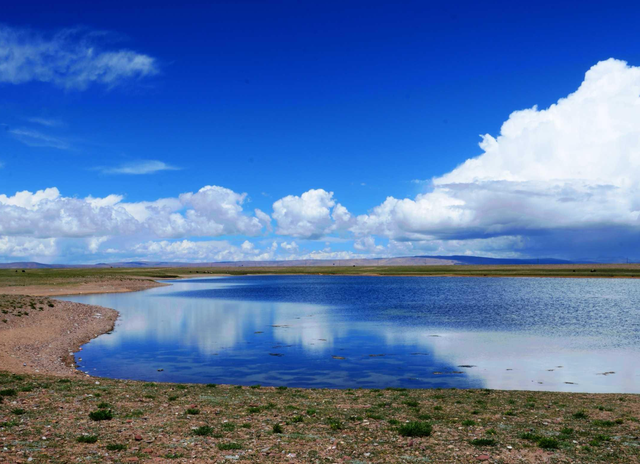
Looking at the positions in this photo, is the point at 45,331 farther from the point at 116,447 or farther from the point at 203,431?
the point at 116,447

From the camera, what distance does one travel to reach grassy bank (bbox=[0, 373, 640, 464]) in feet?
50.4

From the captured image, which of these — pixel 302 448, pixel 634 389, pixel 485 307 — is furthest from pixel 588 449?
pixel 485 307

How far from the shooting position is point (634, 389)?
30.1 metres

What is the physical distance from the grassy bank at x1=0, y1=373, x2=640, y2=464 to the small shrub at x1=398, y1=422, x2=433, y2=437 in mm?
40

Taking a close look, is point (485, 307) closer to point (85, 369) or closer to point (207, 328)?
point (207, 328)

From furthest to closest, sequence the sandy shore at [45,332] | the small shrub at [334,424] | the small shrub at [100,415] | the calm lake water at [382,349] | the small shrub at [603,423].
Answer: the sandy shore at [45,332] < the calm lake water at [382,349] < the small shrub at [603,423] < the small shrub at [100,415] < the small shrub at [334,424]

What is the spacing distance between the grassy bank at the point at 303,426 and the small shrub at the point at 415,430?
0.13 ft

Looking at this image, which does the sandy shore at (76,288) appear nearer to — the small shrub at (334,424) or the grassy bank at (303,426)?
the grassy bank at (303,426)

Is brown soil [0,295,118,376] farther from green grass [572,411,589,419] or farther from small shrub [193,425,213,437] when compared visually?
green grass [572,411,589,419]

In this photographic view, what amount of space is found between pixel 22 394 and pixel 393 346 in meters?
34.1

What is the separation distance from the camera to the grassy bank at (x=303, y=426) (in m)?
15.4

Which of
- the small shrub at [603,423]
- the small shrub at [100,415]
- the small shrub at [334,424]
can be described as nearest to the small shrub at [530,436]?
the small shrub at [603,423]

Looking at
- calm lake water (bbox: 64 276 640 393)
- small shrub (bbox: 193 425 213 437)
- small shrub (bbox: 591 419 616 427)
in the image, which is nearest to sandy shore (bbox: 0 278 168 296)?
calm lake water (bbox: 64 276 640 393)

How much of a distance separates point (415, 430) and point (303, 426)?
15.2 ft
